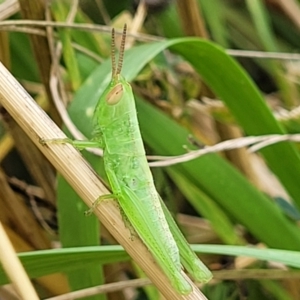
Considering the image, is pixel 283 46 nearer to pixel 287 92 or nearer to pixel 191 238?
pixel 287 92

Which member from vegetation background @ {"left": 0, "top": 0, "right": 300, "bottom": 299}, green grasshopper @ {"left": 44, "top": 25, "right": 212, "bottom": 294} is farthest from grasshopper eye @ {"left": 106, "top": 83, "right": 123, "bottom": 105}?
vegetation background @ {"left": 0, "top": 0, "right": 300, "bottom": 299}

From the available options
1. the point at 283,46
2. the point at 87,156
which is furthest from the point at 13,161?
the point at 283,46

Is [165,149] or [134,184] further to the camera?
[165,149]

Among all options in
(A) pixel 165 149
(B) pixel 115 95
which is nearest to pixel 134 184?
(B) pixel 115 95

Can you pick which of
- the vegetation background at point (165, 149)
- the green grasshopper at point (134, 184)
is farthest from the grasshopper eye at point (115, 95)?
the vegetation background at point (165, 149)

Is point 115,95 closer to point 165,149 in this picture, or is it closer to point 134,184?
point 134,184

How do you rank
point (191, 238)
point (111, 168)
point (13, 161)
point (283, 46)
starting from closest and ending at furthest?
1. point (111, 168)
2. point (191, 238)
3. point (13, 161)
4. point (283, 46)
